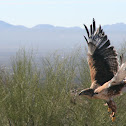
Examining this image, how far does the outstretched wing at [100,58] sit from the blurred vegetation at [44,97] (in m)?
1.79

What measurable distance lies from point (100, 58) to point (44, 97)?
246 centimetres

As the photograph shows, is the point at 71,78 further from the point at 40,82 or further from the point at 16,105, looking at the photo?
the point at 16,105

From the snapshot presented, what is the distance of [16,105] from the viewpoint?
734cm

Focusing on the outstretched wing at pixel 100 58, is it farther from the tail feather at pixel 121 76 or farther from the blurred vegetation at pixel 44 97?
the blurred vegetation at pixel 44 97

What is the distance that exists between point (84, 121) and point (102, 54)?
3.11 m

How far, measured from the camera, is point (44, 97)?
729 centimetres

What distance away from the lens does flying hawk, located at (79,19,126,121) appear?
4.41 m

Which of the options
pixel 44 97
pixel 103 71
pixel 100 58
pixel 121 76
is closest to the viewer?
pixel 121 76

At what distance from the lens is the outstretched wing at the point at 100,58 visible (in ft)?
17.2

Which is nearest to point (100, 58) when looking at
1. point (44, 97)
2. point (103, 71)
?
point (103, 71)

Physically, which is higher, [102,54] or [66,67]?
[102,54]

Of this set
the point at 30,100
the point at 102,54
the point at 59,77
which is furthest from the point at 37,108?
the point at 102,54

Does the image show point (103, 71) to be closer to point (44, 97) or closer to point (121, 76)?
point (121, 76)

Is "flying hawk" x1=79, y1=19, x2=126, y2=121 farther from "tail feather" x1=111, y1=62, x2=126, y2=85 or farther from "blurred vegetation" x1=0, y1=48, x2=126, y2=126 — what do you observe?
"blurred vegetation" x1=0, y1=48, x2=126, y2=126
